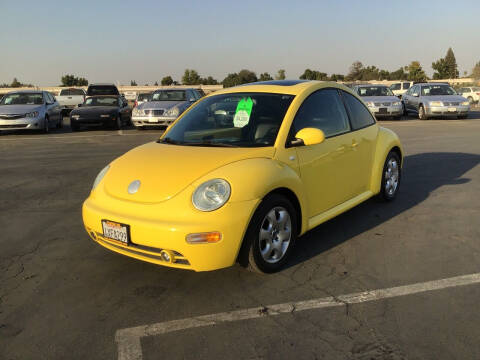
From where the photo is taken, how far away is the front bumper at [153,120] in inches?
599

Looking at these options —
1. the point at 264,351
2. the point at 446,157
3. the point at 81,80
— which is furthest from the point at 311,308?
the point at 81,80

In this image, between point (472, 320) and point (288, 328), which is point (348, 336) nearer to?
point (288, 328)

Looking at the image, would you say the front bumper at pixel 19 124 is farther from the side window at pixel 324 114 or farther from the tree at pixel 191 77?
the tree at pixel 191 77

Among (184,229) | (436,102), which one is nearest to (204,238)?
(184,229)

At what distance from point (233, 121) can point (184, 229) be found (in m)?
1.50

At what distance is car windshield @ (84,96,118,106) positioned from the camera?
1700 centimetres

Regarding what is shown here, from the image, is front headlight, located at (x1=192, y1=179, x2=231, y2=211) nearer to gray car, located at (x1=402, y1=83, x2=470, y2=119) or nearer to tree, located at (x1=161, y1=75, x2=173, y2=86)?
gray car, located at (x1=402, y1=83, x2=470, y2=119)

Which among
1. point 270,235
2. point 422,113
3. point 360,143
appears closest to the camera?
point 270,235

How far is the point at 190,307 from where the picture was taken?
3.13m

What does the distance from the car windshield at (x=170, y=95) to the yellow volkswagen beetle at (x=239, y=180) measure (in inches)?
473

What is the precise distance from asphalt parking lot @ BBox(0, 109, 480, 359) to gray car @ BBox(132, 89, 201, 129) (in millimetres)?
9806

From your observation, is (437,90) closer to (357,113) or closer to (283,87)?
(357,113)

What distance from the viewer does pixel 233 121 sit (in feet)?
13.9

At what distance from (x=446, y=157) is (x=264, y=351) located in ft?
26.1
